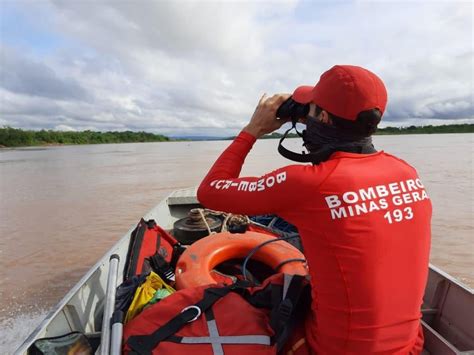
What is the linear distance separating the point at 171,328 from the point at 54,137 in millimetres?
59999

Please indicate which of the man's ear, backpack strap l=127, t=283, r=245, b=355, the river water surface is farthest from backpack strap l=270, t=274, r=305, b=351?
the river water surface

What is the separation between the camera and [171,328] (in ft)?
4.34

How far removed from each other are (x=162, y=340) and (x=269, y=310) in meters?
0.46

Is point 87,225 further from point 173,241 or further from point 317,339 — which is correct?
point 317,339

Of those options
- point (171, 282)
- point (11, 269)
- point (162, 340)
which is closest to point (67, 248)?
point (11, 269)

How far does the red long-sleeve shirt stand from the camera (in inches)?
42.0

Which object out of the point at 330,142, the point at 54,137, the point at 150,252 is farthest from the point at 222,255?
the point at 54,137

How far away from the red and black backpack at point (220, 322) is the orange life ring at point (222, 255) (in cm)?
84

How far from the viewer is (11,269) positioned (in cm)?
523

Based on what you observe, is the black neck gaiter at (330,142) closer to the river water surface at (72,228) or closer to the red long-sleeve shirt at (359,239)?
the red long-sleeve shirt at (359,239)

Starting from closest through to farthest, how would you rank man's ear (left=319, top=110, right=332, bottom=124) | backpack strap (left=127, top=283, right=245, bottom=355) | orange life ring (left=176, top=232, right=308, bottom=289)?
man's ear (left=319, top=110, right=332, bottom=124) < backpack strap (left=127, top=283, right=245, bottom=355) < orange life ring (left=176, top=232, right=308, bottom=289)

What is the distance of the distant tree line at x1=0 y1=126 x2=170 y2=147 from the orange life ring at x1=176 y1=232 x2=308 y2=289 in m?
51.5

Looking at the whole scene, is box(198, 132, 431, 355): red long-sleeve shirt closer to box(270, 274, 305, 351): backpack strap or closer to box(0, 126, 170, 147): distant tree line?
box(270, 274, 305, 351): backpack strap

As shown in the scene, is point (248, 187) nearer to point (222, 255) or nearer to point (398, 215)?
point (398, 215)
